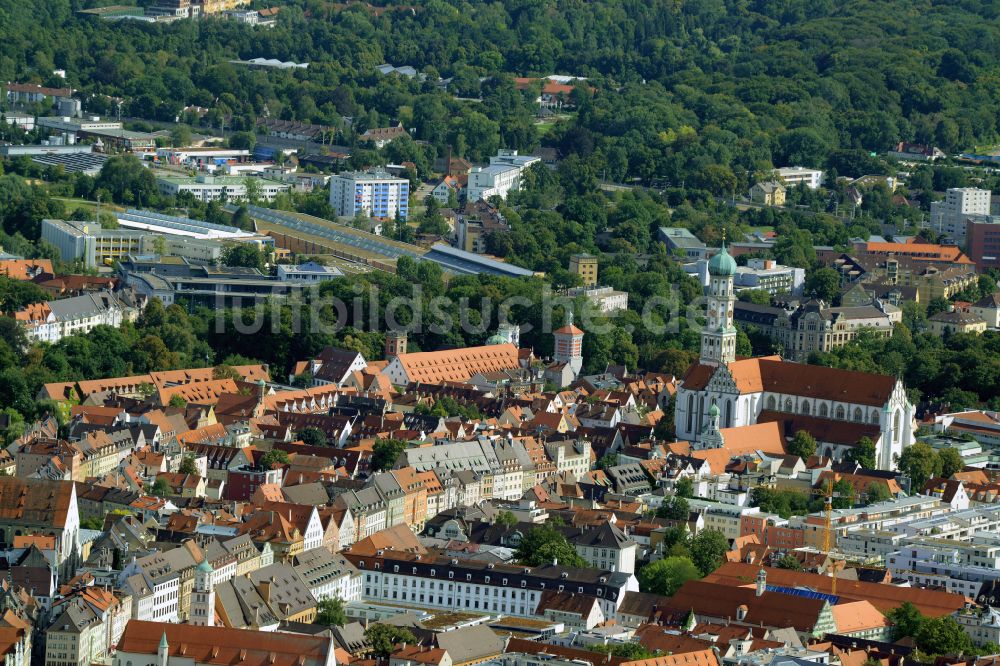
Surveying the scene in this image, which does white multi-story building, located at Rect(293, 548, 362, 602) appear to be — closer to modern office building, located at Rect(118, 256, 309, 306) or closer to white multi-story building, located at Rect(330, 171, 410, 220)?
modern office building, located at Rect(118, 256, 309, 306)

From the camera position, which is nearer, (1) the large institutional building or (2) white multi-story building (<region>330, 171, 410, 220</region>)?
(1) the large institutional building

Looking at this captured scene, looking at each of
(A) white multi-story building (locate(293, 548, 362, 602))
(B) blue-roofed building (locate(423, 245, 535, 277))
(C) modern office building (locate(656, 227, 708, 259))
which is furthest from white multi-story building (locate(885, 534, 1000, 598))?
(C) modern office building (locate(656, 227, 708, 259))

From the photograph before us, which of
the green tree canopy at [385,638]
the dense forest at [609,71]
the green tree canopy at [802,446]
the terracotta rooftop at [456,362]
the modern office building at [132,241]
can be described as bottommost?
the green tree canopy at [802,446]

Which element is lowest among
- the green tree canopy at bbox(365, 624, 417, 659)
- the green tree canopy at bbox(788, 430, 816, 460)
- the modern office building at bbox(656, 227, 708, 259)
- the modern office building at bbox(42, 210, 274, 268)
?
the green tree canopy at bbox(788, 430, 816, 460)

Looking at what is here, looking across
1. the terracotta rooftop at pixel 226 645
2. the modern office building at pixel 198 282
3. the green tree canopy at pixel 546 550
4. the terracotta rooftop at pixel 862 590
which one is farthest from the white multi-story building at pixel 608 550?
the modern office building at pixel 198 282

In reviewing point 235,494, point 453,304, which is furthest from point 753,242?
point 235,494

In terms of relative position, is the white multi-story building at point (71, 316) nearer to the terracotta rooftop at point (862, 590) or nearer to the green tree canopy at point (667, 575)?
the green tree canopy at point (667, 575)
